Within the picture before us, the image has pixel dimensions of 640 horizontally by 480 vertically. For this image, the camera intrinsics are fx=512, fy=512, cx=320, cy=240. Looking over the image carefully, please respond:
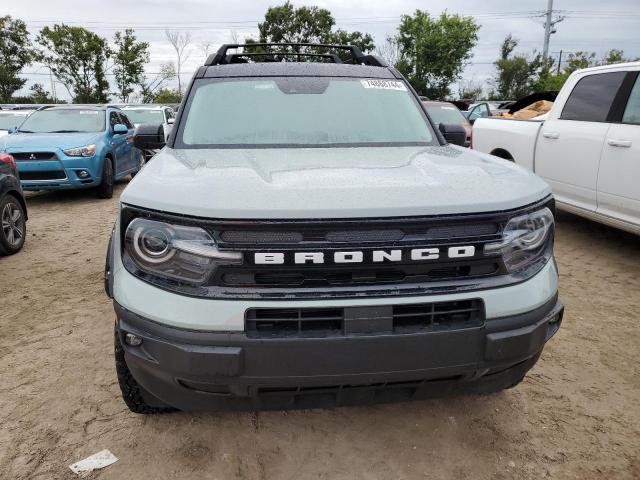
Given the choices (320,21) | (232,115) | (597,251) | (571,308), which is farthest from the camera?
(320,21)

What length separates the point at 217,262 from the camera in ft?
5.83

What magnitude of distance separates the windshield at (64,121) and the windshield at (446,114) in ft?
20.3

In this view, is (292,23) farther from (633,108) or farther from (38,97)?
(633,108)

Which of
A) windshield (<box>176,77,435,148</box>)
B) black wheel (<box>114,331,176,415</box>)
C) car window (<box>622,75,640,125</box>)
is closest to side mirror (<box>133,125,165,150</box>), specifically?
windshield (<box>176,77,435,148</box>)

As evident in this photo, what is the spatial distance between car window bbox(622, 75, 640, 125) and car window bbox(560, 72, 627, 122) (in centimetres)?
19

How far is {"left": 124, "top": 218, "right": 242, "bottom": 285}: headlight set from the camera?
1.78 metres

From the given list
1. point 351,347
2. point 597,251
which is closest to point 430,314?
point 351,347

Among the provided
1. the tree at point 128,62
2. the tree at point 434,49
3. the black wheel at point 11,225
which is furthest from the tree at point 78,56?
the black wheel at point 11,225

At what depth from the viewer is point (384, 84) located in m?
3.42

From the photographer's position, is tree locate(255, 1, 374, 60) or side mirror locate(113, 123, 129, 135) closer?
side mirror locate(113, 123, 129, 135)

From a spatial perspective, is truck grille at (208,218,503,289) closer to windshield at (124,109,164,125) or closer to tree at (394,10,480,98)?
windshield at (124,109,164,125)

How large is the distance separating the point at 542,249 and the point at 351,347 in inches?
34.6

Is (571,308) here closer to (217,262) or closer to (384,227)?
(384,227)

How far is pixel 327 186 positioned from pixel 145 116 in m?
13.2
